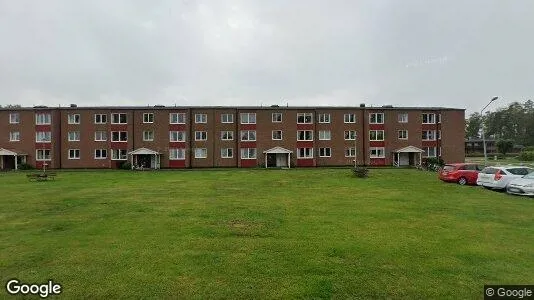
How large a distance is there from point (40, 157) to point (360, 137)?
160 feet

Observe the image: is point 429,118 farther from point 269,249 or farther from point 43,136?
point 43,136

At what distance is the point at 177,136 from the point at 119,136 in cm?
876

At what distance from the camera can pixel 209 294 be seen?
661 cm

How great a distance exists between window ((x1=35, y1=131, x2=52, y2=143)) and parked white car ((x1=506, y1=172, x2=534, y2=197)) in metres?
58.3

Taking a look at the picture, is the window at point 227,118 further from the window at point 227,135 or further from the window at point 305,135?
the window at point 305,135

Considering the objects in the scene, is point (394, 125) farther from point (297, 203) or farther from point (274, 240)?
point (274, 240)

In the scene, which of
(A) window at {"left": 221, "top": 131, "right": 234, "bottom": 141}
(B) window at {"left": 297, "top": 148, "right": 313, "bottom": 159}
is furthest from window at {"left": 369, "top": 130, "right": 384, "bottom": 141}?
(A) window at {"left": 221, "top": 131, "right": 234, "bottom": 141}

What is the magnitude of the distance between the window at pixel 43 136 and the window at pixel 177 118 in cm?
1813

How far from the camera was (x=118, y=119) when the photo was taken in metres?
57.2

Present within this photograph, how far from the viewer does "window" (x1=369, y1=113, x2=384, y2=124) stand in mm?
58750

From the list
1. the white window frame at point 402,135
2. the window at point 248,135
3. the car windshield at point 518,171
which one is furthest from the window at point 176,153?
the car windshield at point 518,171

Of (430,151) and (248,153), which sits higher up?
(430,151)

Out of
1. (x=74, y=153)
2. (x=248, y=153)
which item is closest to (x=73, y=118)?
(x=74, y=153)

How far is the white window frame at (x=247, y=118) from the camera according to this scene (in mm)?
57906
